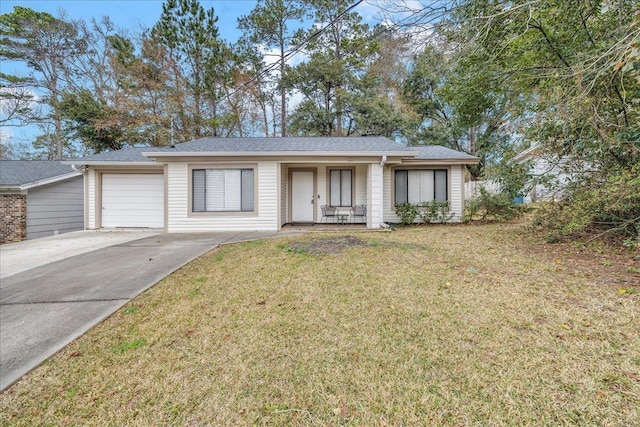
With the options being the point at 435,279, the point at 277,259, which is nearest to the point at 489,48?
the point at 435,279

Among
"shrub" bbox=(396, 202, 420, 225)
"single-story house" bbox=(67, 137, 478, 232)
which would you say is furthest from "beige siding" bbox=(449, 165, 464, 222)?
"shrub" bbox=(396, 202, 420, 225)

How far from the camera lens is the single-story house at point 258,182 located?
9086 millimetres

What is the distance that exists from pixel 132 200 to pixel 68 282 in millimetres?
6797

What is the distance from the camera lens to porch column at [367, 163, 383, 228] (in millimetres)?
9273

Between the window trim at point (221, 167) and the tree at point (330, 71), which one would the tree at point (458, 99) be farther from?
the window trim at point (221, 167)

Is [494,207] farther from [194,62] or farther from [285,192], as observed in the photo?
[194,62]

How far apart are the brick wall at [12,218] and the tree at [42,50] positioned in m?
9.30

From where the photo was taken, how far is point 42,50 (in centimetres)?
1736

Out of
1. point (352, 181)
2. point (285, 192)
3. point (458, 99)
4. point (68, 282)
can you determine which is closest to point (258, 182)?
point (285, 192)

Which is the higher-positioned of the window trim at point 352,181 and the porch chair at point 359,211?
the window trim at point 352,181

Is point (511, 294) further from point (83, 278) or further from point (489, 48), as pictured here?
point (83, 278)

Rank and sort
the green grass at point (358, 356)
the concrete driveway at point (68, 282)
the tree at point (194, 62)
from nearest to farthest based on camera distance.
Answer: the green grass at point (358, 356) → the concrete driveway at point (68, 282) → the tree at point (194, 62)

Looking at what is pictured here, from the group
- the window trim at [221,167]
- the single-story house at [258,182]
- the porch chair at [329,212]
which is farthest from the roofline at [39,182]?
the porch chair at [329,212]

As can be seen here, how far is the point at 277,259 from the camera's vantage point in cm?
547
